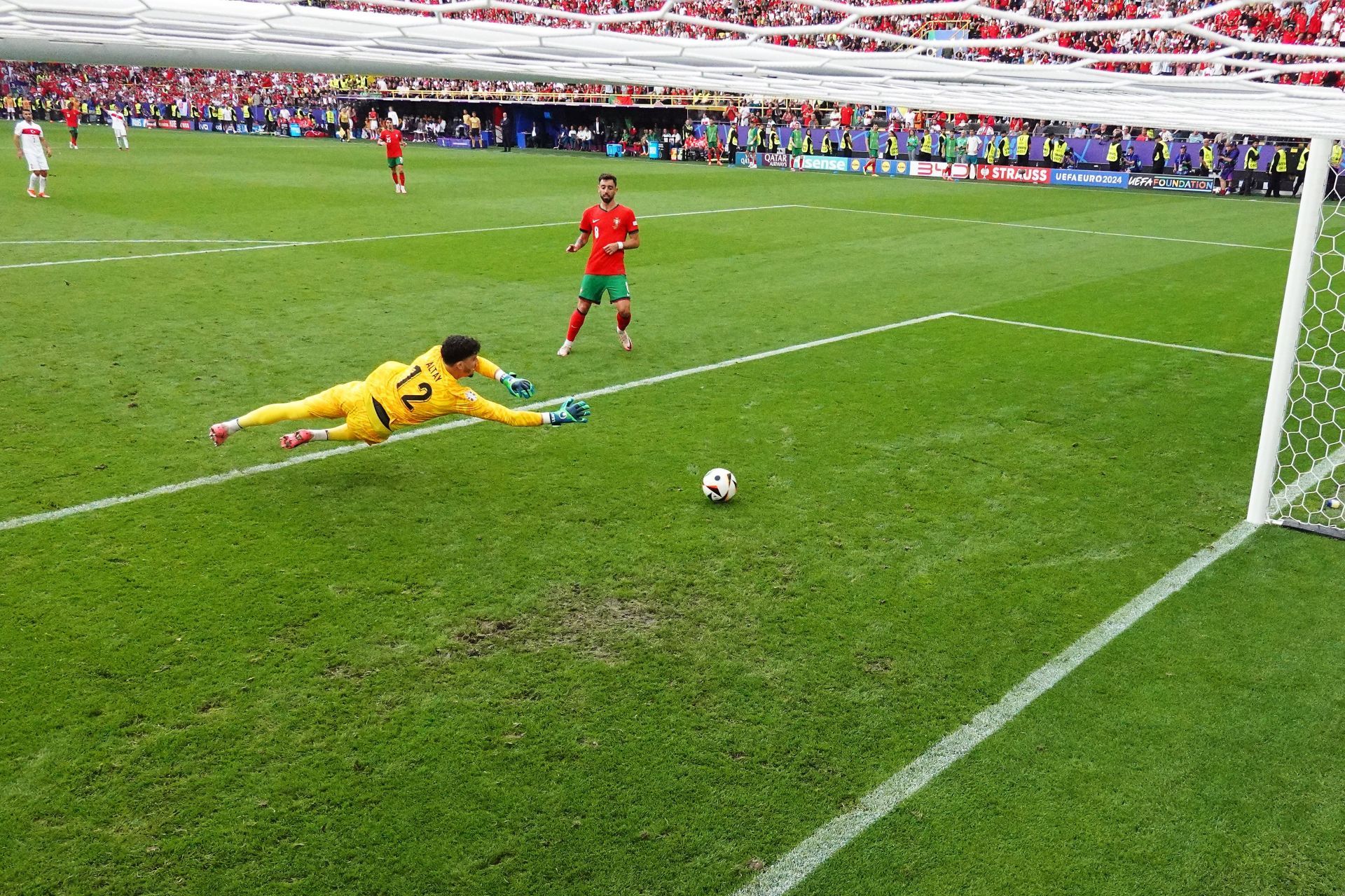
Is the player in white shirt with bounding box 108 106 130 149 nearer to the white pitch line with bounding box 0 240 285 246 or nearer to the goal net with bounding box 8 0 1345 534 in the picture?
the white pitch line with bounding box 0 240 285 246

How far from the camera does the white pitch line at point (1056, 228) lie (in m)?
17.8

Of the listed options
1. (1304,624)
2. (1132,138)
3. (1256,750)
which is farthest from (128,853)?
(1132,138)

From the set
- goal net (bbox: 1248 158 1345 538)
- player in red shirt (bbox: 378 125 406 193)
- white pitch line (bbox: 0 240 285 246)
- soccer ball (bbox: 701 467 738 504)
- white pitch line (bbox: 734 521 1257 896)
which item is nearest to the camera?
white pitch line (bbox: 734 521 1257 896)

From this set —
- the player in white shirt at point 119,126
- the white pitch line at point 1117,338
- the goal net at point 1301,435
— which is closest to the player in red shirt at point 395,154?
the player in white shirt at point 119,126

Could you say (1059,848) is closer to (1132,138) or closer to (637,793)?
(637,793)

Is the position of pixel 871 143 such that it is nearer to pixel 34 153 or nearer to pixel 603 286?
pixel 34 153

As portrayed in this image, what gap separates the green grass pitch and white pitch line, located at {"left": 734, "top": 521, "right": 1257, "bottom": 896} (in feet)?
0.18

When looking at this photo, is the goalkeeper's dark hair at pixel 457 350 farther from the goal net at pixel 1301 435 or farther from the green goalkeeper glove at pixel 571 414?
the goal net at pixel 1301 435

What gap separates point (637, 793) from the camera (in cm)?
371

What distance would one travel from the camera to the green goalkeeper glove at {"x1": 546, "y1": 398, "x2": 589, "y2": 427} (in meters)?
5.85

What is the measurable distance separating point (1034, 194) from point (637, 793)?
27.1 meters

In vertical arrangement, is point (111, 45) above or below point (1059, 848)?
above

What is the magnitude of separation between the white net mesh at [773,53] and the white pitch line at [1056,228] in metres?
13.7

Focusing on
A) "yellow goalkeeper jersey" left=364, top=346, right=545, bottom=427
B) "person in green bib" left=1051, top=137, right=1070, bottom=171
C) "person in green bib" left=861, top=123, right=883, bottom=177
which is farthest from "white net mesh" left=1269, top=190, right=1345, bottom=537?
"person in green bib" left=861, top=123, right=883, bottom=177
